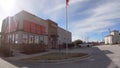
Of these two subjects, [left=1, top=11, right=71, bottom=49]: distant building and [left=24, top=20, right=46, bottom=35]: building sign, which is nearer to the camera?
[left=1, top=11, right=71, bottom=49]: distant building

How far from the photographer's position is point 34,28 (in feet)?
115

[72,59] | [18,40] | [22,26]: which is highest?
[22,26]

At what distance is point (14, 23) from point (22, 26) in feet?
7.99

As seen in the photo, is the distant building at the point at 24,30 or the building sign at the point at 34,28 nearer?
the distant building at the point at 24,30

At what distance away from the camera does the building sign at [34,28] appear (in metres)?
32.0

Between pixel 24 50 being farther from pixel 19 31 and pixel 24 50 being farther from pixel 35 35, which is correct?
pixel 35 35

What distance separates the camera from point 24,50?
29.2 metres

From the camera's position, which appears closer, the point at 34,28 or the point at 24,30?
the point at 24,30

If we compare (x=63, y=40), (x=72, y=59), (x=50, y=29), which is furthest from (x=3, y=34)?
(x=63, y=40)

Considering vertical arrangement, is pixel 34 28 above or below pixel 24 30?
above

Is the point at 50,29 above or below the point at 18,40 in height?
above

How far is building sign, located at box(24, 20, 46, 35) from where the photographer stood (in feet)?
105

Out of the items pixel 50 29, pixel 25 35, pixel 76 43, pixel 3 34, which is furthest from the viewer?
pixel 76 43

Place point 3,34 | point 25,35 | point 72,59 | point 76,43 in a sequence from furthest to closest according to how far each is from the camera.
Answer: point 76,43
point 3,34
point 25,35
point 72,59
